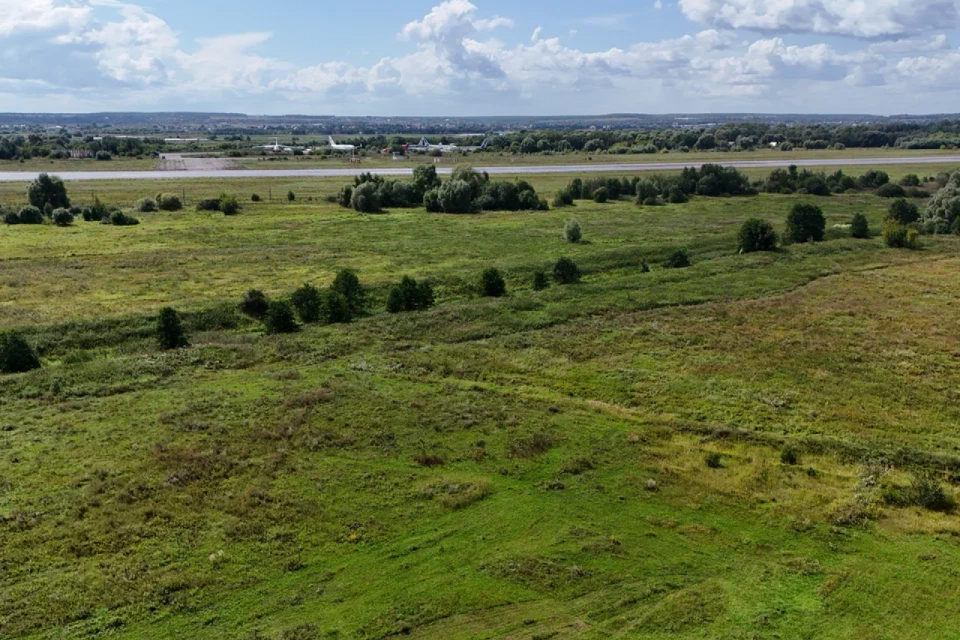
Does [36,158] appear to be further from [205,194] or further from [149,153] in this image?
[205,194]

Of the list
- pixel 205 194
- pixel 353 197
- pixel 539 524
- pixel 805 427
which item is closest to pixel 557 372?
pixel 805 427

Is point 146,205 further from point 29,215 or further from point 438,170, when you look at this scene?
point 438,170

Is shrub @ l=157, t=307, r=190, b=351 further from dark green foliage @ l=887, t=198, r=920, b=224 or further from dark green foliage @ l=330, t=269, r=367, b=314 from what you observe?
dark green foliage @ l=887, t=198, r=920, b=224

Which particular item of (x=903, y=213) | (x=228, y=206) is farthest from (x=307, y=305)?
(x=903, y=213)

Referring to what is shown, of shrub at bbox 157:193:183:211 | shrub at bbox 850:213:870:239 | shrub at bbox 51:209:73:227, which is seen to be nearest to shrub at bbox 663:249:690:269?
shrub at bbox 850:213:870:239

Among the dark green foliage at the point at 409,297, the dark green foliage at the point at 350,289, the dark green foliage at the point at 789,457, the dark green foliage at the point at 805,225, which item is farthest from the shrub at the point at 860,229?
the dark green foliage at the point at 789,457

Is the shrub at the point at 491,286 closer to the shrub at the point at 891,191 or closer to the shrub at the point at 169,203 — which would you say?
the shrub at the point at 169,203

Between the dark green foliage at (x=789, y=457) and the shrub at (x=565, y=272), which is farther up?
the shrub at (x=565, y=272)
